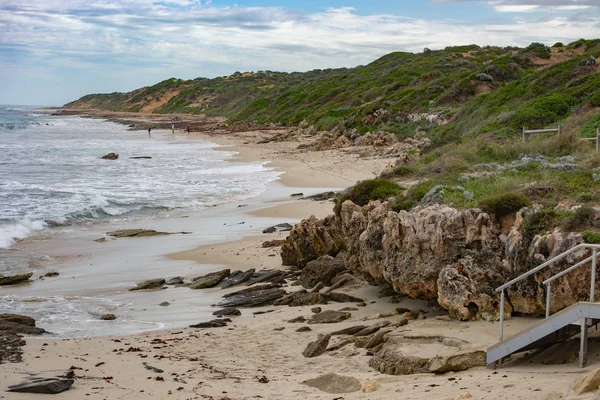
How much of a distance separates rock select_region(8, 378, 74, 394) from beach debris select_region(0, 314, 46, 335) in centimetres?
274

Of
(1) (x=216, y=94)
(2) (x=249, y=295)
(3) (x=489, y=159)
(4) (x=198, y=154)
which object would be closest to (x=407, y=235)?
(2) (x=249, y=295)

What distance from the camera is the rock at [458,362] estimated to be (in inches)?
314

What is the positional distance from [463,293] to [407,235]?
1.55 metres

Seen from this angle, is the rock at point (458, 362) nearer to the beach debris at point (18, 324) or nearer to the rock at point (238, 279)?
the beach debris at point (18, 324)

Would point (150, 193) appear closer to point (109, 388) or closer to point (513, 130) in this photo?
point (513, 130)

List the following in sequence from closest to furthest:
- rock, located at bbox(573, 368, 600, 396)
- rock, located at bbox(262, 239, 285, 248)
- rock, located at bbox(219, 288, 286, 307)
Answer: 1. rock, located at bbox(573, 368, 600, 396)
2. rock, located at bbox(219, 288, 286, 307)
3. rock, located at bbox(262, 239, 285, 248)

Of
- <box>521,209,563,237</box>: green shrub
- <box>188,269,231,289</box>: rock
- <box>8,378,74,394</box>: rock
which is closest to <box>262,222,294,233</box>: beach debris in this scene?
<box>188,269,231,289</box>: rock

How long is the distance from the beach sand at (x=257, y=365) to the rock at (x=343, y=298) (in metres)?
0.16

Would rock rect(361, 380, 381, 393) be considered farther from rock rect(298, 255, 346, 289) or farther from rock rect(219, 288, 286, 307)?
rock rect(298, 255, 346, 289)

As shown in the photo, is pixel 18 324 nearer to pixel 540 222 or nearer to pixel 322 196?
pixel 540 222

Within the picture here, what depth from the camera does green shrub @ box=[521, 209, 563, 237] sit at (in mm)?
9469

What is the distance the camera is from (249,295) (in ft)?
43.0

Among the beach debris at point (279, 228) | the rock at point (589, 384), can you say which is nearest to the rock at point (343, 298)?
the rock at point (589, 384)

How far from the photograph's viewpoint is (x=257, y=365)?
30.7ft
